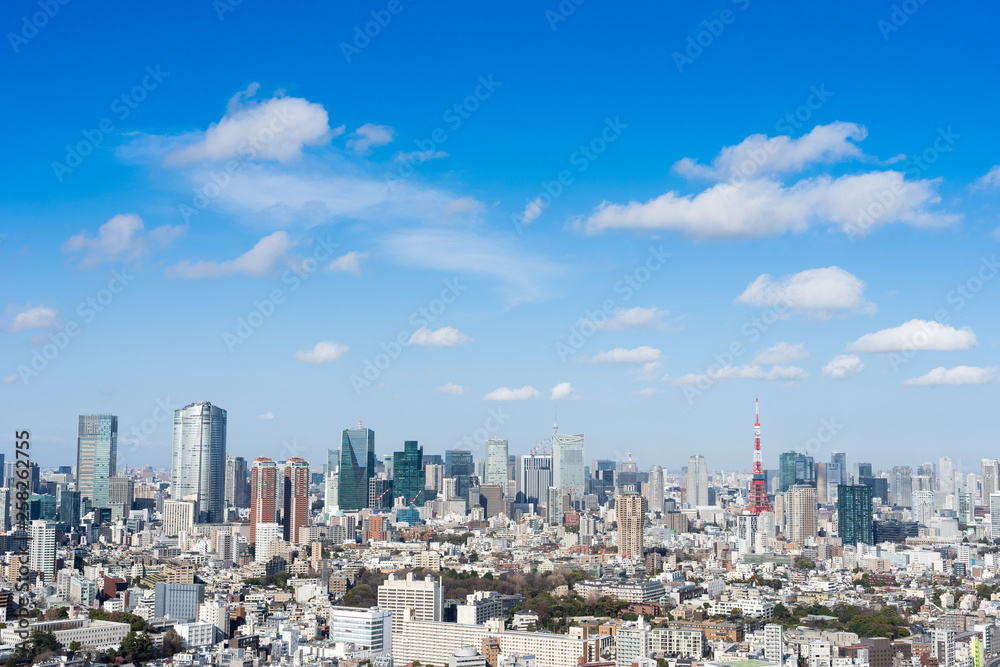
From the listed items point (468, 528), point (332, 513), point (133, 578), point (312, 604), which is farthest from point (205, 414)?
point (312, 604)

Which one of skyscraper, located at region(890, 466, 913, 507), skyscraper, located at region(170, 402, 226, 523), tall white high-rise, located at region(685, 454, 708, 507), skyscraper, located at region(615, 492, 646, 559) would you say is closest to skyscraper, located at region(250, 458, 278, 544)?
skyscraper, located at region(170, 402, 226, 523)

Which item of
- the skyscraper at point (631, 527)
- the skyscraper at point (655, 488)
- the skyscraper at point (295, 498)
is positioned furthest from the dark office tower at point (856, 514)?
the skyscraper at point (295, 498)

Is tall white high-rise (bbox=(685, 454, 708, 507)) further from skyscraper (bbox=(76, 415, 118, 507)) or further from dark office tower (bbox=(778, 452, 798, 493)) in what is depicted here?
skyscraper (bbox=(76, 415, 118, 507))

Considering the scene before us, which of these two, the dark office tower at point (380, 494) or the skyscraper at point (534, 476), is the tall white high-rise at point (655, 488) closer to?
the skyscraper at point (534, 476)

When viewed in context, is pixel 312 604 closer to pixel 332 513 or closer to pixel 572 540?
pixel 572 540

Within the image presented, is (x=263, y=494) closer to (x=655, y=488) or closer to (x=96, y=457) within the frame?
(x=96, y=457)
